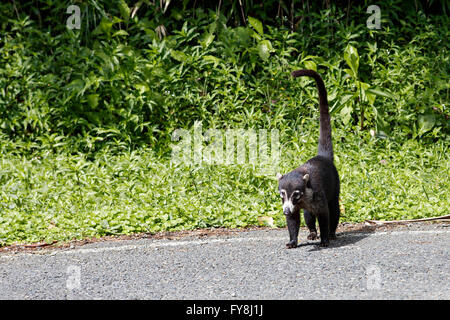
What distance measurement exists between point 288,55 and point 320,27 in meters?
0.84

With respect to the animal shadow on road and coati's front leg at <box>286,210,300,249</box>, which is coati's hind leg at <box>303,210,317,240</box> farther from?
coati's front leg at <box>286,210,300,249</box>

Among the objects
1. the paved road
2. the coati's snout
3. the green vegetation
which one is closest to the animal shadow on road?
the paved road

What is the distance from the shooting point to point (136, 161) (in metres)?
7.01

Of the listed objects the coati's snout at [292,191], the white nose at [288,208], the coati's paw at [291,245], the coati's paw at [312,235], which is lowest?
the coati's paw at [291,245]

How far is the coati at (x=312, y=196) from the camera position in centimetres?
438

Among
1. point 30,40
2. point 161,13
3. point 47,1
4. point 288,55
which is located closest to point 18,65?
point 30,40

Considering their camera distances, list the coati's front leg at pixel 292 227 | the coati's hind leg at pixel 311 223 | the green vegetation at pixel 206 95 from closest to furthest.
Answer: the coati's front leg at pixel 292 227
the coati's hind leg at pixel 311 223
the green vegetation at pixel 206 95

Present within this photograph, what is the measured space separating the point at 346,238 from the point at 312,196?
524mm

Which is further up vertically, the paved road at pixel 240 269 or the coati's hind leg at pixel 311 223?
the coati's hind leg at pixel 311 223

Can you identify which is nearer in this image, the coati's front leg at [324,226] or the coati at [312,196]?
the coati at [312,196]

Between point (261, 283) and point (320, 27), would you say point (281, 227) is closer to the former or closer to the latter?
point (261, 283)

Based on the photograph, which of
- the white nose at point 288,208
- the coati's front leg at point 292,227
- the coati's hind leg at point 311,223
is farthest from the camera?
the coati's hind leg at point 311,223

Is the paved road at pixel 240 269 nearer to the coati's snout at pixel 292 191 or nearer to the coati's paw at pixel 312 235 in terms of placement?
the coati's paw at pixel 312 235

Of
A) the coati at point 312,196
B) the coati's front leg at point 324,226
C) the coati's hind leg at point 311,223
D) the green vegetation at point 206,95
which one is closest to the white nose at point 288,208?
the coati at point 312,196
